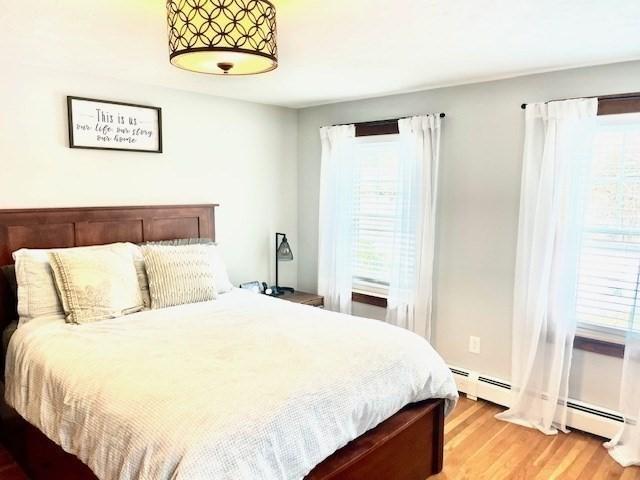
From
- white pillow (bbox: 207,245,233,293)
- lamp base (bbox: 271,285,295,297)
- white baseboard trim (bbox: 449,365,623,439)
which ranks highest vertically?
white pillow (bbox: 207,245,233,293)

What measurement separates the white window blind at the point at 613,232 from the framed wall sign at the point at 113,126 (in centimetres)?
290

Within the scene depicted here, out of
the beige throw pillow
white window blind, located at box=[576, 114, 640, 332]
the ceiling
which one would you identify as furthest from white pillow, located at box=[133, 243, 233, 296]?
white window blind, located at box=[576, 114, 640, 332]

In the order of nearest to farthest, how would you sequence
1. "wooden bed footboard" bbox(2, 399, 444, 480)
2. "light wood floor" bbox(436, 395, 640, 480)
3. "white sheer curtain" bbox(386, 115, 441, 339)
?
"wooden bed footboard" bbox(2, 399, 444, 480) < "light wood floor" bbox(436, 395, 640, 480) < "white sheer curtain" bbox(386, 115, 441, 339)

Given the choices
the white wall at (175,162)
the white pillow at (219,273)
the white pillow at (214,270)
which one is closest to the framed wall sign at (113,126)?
the white wall at (175,162)

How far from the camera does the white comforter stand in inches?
60.2

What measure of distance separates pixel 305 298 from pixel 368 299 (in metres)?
0.53

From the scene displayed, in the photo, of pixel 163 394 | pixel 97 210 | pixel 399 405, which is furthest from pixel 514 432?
pixel 97 210

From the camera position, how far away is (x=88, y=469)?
183cm

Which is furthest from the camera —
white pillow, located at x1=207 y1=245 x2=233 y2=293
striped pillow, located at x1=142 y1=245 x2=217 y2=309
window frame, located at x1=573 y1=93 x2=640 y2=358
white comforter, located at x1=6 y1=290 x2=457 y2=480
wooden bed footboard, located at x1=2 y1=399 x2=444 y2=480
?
white pillow, located at x1=207 y1=245 x2=233 y2=293

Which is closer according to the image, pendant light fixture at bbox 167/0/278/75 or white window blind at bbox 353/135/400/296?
pendant light fixture at bbox 167/0/278/75

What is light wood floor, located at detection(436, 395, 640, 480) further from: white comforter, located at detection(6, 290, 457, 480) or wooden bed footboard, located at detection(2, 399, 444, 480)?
white comforter, located at detection(6, 290, 457, 480)

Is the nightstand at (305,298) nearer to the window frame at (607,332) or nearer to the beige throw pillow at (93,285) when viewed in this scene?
the beige throw pillow at (93,285)

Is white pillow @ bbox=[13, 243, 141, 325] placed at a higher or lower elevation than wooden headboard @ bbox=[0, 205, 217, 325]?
lower

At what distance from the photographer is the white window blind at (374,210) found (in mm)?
3727
